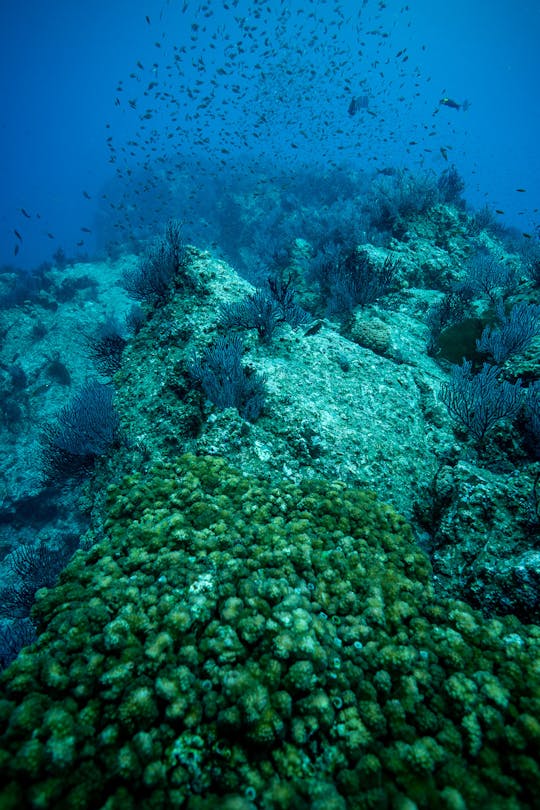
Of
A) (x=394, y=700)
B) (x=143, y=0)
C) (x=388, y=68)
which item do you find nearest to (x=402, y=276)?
(x=394, y=700)

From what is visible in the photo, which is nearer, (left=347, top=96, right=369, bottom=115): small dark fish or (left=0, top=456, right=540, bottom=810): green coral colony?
(left=0, top=456, right=540, bottom=810): green coral colony

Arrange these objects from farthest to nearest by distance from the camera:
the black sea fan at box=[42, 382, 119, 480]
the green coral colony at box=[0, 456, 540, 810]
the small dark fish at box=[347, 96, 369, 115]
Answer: the small dark fish at box=[347, 96, 369, 115] → the black sea fan at box=[42, 382, 119, 480] → the green coral colony at box=[0, 456, 540, 810]

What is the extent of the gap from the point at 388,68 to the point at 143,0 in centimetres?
8994

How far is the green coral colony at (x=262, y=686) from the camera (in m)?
1.45

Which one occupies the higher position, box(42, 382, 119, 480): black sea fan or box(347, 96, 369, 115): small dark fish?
box(347, 96, 369, 115): small dark fish

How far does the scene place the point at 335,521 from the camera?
9.32ft

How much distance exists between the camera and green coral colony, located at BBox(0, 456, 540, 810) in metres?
1.45

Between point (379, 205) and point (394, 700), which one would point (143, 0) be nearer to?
point (379, 205)

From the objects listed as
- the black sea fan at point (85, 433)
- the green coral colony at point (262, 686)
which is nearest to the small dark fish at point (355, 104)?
the black sea fan at point (85, 433)

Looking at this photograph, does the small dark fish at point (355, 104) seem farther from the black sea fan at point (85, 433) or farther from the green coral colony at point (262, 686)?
the green coral colony at point (262, 686)

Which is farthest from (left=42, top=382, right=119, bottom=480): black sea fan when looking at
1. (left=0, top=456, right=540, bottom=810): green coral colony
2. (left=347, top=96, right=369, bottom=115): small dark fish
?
(left=347, top=96, right=369, bottom=115): small dark fish

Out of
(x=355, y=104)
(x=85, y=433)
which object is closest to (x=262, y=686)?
(x=85, y=433)

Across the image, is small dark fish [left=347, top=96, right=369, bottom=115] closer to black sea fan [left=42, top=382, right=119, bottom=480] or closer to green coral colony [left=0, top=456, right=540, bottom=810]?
black sea fan [left=42, top=382, right=119, bottom=480]

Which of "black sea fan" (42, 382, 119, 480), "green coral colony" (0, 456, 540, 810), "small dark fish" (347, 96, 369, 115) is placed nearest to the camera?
"green coral colony" (0, 456, 540, 810)
